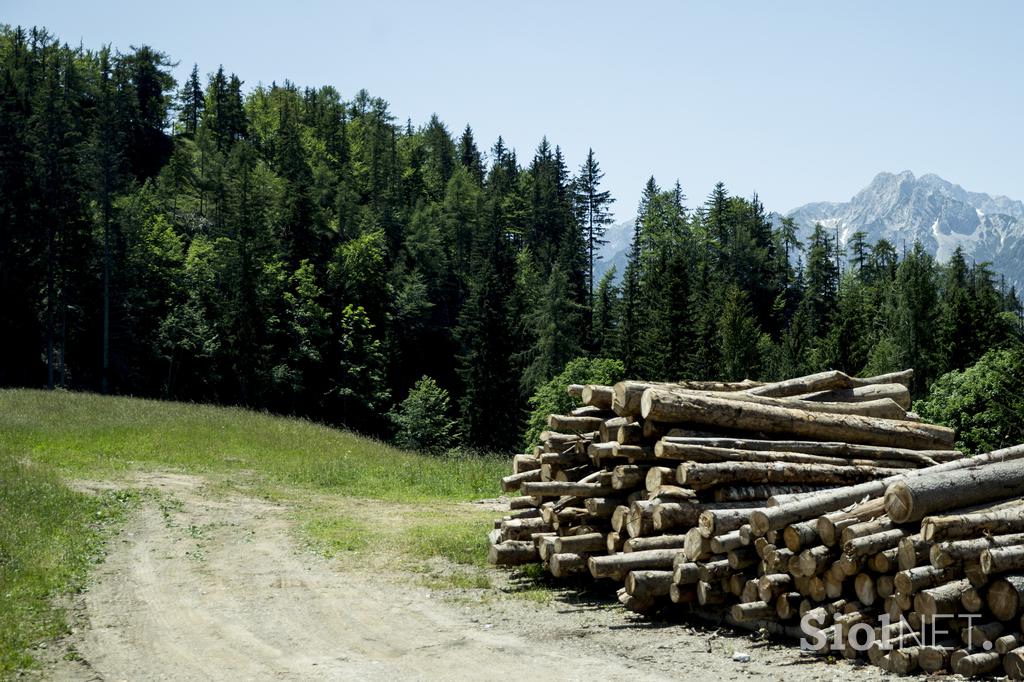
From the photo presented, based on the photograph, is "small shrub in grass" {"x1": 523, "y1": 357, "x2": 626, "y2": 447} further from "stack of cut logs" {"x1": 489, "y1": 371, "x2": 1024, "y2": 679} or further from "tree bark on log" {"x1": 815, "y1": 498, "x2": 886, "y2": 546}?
"tree bark on log" {"x1": 815, "y1": 498, "x2": 886, "y2": 546}

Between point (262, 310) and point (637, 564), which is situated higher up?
point (262, 310)

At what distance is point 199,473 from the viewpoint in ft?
77.9

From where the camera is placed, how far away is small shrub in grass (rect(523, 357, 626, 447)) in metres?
60.1

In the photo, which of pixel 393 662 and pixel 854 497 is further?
pixel 854 497

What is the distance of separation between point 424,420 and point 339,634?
195ft

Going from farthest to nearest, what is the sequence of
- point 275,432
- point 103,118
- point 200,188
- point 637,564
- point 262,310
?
point 200,188 < point 262,310 < point 103,118 < point 275,432 < point 637,564

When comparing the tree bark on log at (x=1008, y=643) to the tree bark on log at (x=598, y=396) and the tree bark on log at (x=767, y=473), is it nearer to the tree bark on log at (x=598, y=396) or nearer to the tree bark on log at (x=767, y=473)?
the tree bark on log at (x=767, y=473)

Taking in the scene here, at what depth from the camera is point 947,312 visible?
6431 centimetres

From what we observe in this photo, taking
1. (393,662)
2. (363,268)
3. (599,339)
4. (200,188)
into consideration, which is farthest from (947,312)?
(200,188)

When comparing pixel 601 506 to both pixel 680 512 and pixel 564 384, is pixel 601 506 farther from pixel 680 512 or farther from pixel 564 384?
pixel 564 384

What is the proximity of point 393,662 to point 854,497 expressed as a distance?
5496 millimetres

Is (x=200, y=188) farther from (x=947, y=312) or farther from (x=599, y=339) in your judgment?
(x=947, y=312)

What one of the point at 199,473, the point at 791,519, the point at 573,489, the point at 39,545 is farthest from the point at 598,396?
the point at 199,473

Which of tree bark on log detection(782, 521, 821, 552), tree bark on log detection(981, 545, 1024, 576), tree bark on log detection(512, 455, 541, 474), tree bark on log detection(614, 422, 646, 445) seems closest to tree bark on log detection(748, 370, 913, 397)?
tree bark on log detection(614, 422, 646, 445)
